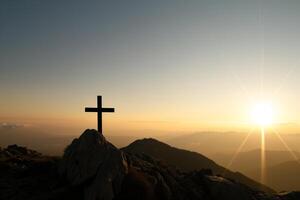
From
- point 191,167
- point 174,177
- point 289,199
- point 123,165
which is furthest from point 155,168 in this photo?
point 191,167

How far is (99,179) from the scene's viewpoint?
2592 centimetres

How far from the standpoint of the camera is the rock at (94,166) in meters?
25.4

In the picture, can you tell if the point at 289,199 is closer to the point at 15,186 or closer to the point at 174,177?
the point at 174,177

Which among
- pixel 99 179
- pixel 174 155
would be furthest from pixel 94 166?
pixel 174 155

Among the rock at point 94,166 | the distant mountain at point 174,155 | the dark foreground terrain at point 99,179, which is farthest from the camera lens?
the distant mountain at point 174,155

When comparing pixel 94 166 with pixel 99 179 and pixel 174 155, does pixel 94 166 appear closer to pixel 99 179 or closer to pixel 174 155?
pixel 99 179

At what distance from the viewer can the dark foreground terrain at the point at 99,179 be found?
85.0 feet

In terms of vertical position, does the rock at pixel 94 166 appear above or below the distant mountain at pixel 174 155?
above

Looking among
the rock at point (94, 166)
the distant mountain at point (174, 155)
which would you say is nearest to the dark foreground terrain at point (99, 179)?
the rock at point (94, 166)

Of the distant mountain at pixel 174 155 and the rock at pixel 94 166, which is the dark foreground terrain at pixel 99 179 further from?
the distant mountain at pixel 174 155

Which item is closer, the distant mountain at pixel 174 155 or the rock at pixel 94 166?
the rock at pixel 94 166

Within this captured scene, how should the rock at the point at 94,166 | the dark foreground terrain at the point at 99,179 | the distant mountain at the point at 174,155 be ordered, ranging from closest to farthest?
the rock at the point at 94,166, the dark foreground terrain at the point at 99,179, the distant mountain at the point at 174,155

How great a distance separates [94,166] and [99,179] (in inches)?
64.7

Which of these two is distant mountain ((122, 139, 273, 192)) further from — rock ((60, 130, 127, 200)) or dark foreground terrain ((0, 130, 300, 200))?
rock ((60, 130, 127, 200))
